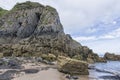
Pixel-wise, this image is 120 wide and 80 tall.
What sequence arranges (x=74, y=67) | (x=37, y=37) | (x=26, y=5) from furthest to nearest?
(x=26, y=5)
(x=37, y=37)
(x=74, y=67)

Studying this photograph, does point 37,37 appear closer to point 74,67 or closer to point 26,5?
point 26,5

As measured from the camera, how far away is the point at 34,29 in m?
94.8

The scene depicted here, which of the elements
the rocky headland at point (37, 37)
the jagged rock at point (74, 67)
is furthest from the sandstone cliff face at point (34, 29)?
the jagged rock at point (74, 67)

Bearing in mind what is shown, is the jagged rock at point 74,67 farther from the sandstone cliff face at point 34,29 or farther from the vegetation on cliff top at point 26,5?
the vegetation on cliff top at point 26,5

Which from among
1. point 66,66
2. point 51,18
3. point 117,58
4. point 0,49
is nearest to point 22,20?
point 51,18

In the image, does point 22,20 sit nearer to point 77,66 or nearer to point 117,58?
point 117,58

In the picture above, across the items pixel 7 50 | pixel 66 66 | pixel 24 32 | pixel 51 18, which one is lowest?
pixel 66 66

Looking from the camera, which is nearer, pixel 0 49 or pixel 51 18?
pixel 0 49

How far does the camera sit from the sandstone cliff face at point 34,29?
260 feet

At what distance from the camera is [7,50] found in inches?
2712

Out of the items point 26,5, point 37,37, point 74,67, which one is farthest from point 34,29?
point 74,67

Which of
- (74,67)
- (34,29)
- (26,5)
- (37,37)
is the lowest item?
(74,67)

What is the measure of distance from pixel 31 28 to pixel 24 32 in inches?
137

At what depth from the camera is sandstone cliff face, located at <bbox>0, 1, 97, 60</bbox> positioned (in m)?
79.1
